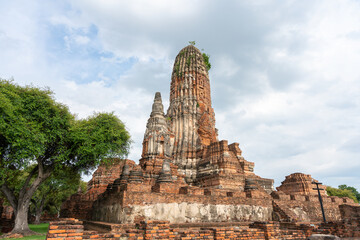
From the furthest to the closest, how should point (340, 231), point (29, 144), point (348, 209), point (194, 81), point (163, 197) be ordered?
point (194, 81) < point (348, 209) < point (29, 144) < point (163, 197) < point (340, 231)

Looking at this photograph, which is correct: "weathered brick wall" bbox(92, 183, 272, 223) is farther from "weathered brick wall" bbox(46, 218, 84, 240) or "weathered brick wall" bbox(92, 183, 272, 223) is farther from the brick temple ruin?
"weathered brick wall" bbox(46, 218, 84, 240)

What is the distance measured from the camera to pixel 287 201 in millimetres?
16516

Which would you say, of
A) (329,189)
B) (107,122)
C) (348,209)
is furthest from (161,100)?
(329,189)

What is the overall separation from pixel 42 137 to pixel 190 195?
8.31 metres

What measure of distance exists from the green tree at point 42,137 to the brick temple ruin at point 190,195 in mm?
2285

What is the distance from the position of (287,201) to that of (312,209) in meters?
2.51

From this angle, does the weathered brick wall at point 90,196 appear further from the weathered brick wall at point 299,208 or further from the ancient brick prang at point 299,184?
the ancient brick prang at point 299,184

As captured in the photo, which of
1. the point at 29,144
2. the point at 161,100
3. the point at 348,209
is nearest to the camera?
the point at 29,144

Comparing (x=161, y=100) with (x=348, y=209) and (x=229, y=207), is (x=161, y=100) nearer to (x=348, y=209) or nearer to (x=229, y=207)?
(x=229, y=207)

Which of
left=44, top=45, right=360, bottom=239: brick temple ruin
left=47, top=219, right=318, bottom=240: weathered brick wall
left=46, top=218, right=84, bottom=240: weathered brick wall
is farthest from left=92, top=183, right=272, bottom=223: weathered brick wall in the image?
left=46, top=218, right=84, bottom=240: weathered brick wall

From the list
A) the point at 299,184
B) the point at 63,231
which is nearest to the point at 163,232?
the point at 63,231

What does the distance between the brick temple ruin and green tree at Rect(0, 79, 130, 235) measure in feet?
7.50

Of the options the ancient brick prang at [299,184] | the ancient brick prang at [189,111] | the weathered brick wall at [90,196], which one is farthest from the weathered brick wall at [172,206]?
the ancient brick prang at [299,184]

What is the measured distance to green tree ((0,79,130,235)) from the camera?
39.6ft
